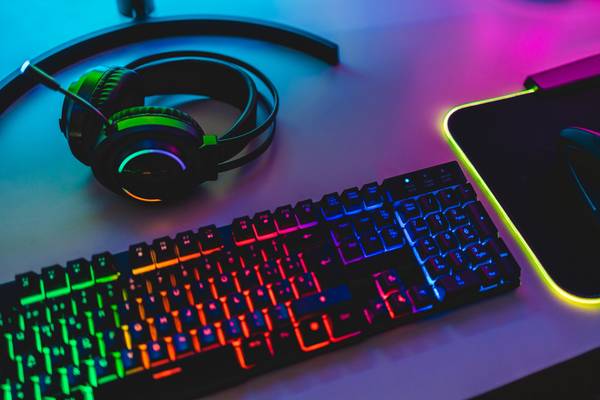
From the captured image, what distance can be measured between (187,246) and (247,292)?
0.08m

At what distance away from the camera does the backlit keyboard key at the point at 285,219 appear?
53 centimetres

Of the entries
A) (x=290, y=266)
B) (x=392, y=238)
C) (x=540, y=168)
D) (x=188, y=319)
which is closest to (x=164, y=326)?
(x=188, y=319)

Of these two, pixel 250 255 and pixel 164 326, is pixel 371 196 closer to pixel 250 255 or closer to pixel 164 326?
pixel 250 255

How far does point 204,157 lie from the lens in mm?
558

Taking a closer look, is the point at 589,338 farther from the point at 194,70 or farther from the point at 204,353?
the point at 194,70

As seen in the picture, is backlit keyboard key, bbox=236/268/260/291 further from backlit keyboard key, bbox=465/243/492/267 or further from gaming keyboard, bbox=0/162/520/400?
backlit keyboard key, bbox=465/243/492/267

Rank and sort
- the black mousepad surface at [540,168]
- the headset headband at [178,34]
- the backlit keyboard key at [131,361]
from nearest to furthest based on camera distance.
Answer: the backlit keyboard key at [131,361], the black mousepad surface at [540,168], the headset headband at [178,34]

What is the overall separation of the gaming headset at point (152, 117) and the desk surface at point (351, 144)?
0.08 ft

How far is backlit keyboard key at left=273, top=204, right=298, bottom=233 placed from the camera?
1.72 feet

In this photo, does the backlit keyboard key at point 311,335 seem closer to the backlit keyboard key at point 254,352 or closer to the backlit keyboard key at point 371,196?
the backlit keyboard key at point 254,352

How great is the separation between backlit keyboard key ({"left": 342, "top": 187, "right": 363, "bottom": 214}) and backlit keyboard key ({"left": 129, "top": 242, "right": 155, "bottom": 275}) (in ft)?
0.66

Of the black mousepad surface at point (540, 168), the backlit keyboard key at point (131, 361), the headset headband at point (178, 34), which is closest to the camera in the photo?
the backlit keyboard key at point (131, 361)

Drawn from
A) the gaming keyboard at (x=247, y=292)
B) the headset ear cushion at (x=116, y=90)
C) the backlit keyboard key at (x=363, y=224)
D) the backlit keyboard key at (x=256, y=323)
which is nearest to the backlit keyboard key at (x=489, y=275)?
the gaming keyboard at (x=247, y=292)

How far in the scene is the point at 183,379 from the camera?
1.47 feet
